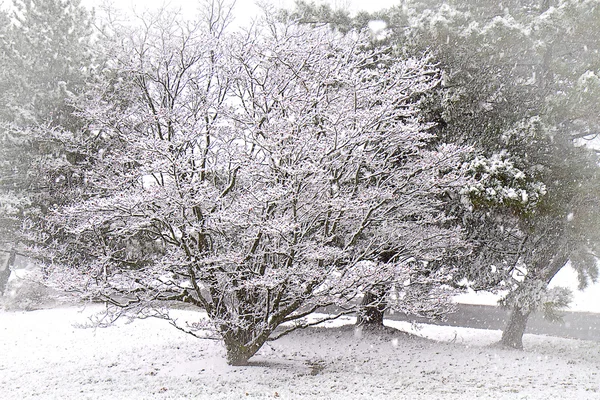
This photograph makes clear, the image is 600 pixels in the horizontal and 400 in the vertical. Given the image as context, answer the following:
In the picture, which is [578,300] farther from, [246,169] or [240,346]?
[246,169]

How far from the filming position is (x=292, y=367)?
29.1 feet

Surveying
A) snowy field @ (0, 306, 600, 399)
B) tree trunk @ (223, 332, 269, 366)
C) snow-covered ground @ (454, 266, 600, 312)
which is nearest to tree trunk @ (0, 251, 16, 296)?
snowy field @ (0, 306, 600, 399)

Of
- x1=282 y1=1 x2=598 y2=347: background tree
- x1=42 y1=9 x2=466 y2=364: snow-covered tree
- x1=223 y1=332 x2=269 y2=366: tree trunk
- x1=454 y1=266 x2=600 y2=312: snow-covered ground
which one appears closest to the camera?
x1=42 y1=9 x2=466 y2=364: snow-covered tree

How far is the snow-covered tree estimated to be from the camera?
7074mm

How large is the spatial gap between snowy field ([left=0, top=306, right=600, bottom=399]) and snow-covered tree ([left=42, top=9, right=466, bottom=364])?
37.4 inches

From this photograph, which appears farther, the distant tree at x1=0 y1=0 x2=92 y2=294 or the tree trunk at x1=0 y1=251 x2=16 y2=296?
the tree trunk at x1=0 y1=251 x2=16 y2=296

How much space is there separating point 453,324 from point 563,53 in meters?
10.4

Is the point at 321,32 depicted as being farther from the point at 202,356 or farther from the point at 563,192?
the point at 202,356

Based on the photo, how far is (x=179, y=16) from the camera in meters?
7.85

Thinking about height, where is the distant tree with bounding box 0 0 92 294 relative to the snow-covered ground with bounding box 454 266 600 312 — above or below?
above

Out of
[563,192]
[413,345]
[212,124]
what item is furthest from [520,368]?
[212,124]

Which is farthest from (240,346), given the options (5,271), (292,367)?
(5,271)

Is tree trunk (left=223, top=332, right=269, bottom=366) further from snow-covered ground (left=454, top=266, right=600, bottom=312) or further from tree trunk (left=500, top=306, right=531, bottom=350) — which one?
snow-covered ground (left=454, top=266, right=600, bottom=312)

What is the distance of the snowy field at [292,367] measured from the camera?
7.14 m
